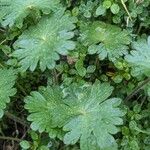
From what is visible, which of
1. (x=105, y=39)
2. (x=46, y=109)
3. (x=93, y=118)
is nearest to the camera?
(x=93, y=118)

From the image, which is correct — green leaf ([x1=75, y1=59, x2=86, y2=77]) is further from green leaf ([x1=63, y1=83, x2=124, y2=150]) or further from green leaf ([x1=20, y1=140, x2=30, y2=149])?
green leaf ([x1=20, y1=140, x2=30, y2=149])

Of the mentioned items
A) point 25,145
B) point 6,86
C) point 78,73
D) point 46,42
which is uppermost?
point 46,42

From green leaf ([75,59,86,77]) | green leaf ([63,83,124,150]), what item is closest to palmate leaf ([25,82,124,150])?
green leaf ([63,83,124,150])

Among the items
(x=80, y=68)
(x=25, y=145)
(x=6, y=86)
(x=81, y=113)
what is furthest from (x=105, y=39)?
(x=25, y=145)

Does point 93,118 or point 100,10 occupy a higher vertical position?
point 100,10

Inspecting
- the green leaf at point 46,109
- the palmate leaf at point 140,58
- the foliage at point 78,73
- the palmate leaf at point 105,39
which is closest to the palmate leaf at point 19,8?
the foliage at point 78,73

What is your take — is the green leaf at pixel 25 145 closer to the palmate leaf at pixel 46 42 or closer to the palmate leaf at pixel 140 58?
the palmate leaf at pixel 46 42

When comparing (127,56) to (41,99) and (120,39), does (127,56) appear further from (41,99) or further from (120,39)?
(41,99)

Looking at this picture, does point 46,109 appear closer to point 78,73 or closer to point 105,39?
point 78,73
